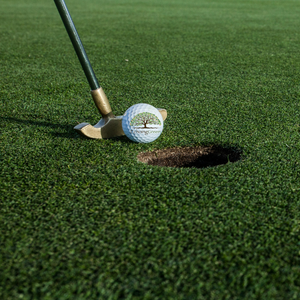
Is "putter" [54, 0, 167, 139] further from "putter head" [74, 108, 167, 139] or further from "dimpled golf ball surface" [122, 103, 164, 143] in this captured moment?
"dimpled golf ball surface" [122, 103, 164, 143]

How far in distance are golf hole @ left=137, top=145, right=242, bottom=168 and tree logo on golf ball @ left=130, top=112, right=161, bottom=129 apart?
0.20 m

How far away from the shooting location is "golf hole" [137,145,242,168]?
7.95 ft

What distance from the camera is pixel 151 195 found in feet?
6.14

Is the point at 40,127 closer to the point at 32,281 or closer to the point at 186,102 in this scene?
the point at 186,102

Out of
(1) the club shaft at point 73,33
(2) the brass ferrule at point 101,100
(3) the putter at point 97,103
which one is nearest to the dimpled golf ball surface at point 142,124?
(3) the putter at point 97,103

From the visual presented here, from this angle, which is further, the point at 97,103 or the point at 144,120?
the point at 97,103

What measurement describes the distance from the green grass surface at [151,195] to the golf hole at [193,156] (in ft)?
0.19

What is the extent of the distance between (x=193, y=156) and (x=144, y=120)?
439mm

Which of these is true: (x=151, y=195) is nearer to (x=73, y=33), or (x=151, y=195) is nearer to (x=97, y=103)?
(x=97, y=103)

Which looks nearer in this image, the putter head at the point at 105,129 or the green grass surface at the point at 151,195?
the green grass surface at the point at 151,195

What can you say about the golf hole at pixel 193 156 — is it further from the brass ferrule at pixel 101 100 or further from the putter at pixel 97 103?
the brass ferrule at pixel 101 100

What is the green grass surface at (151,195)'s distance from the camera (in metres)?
1.35

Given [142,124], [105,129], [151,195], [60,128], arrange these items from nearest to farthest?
[151,195], [142,124], [105,129], [60,128]

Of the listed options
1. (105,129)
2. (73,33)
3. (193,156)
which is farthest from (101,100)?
(193,156)
